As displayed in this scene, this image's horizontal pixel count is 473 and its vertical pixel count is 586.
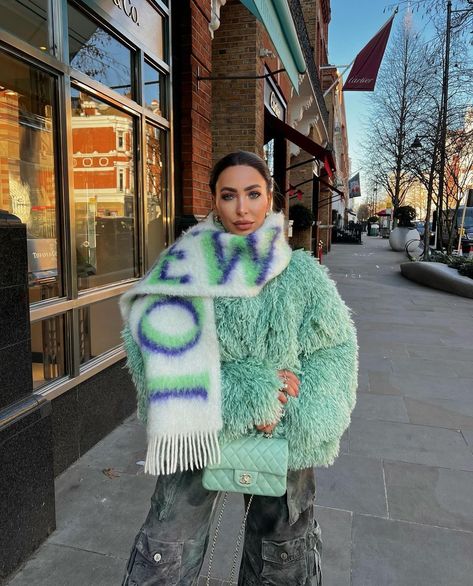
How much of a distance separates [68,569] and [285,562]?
4.17 ft

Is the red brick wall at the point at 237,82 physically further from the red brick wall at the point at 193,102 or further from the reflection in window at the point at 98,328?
the reflection in window at the point at 98,328

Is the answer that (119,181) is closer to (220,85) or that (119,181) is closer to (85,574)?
(85,574)

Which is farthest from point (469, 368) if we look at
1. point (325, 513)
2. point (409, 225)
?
point (409, 225)

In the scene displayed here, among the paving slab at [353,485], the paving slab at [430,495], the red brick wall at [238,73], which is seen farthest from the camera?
the red brick wall at [238,73]

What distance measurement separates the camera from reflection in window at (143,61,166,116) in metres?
4.61

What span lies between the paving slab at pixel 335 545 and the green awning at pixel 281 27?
11.5 ft

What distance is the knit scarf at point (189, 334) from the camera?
4.87 feet

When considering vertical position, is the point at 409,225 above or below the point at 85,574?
above

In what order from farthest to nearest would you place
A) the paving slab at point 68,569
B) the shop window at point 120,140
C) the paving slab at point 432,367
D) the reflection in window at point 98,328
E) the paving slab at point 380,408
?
the paving slab at point 432,367 < the shop window at point 120,140 < the paving slab at point 380,408 < the reflection in window at point 98,328 < the paving slab at point 68,569

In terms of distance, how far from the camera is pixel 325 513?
2.81m

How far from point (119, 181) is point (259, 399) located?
354 centimetres

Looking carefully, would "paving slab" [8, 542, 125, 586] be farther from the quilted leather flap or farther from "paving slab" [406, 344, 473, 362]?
"paving slab" [406, 344, 473, 362]

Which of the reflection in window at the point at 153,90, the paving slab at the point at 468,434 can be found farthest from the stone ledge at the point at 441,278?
the reflection in window at the point at 153,90

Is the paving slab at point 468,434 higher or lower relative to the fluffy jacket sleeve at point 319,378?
lower
